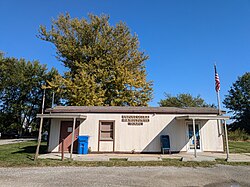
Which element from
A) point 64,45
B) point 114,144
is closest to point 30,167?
point 114,144

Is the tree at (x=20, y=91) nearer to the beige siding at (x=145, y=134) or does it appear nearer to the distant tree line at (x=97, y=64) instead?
the distant tree line at (x=97, y=64)

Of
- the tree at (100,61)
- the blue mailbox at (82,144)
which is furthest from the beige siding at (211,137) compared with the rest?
the tree at (100,61)

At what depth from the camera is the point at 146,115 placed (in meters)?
12.7

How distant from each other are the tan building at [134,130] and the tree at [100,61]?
887cm

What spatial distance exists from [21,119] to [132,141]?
2943 centimetres

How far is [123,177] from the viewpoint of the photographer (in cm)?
631

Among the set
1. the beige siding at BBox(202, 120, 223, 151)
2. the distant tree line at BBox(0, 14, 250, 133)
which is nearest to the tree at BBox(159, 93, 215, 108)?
the distant tree line at BBox(0, 14, 250, 133)

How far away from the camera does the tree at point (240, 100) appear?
3728cm

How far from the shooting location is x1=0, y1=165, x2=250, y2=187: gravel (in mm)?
5672

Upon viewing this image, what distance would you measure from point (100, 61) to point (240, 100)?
33368mm

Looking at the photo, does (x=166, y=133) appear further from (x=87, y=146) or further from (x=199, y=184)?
(x=199, y=184)

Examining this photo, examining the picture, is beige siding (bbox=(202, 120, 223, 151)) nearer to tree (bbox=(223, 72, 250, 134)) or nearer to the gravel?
the gravel

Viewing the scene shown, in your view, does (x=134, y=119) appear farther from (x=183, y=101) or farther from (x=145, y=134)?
(x=183, y=101)

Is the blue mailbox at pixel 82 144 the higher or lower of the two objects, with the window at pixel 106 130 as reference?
lower
